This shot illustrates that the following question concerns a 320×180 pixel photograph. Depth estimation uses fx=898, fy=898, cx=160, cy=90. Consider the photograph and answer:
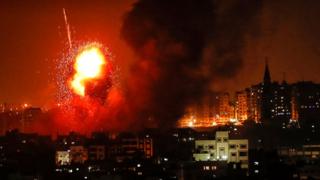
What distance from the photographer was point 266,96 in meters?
31.5

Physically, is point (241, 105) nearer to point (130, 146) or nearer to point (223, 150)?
point (130, 146)

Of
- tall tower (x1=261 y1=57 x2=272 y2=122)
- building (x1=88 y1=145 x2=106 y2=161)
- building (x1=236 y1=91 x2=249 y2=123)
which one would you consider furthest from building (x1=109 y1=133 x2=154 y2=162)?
building (x1=236 y1=91 x2=249 y2=123)

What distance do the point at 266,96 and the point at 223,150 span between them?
10850 millimetres

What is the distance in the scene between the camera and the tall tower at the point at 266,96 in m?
30.0

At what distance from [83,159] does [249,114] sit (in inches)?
396

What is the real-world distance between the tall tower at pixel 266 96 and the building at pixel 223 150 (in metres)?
8.21

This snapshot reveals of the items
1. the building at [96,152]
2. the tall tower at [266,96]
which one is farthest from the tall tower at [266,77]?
the building at [96,152]

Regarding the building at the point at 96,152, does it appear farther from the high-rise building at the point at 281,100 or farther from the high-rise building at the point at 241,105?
the high-rise building at the point at 241,105

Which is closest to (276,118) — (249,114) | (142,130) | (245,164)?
(249,114)

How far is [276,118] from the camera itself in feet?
99.8

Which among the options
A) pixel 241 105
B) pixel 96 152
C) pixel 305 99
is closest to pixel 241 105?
pixel 241 105

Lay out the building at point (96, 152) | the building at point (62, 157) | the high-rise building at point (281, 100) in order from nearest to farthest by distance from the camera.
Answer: the building at point (62, 157) → the building at point (96, 152) → the high-rise building at point (281, 100)

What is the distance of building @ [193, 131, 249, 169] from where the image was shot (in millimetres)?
20678

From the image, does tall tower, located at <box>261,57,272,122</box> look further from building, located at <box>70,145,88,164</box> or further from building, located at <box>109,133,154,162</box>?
building, located at <box>70,145,88,164</box>
